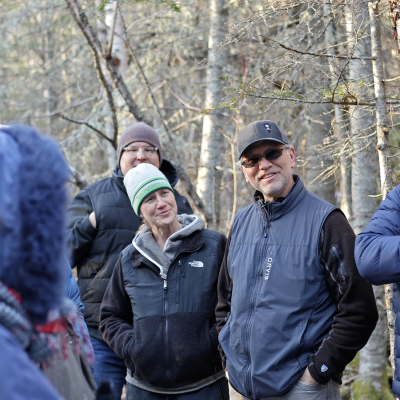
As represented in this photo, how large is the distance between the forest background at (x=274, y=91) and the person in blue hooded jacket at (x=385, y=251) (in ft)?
2.06

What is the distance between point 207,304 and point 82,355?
5.39 ft

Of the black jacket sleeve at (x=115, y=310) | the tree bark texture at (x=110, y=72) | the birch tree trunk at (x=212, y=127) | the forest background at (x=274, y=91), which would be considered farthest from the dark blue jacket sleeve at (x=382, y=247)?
the birch tree trunk at (x=212, y=127)

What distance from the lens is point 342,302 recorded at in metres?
2.73

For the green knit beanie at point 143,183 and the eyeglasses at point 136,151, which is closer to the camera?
the green knit beanie at point 143,183

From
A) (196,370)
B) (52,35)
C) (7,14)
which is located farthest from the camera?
(52,35)

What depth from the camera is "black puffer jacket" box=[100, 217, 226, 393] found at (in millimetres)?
3182

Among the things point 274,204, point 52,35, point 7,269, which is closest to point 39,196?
point 7,269

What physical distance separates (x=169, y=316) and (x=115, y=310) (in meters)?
0.48

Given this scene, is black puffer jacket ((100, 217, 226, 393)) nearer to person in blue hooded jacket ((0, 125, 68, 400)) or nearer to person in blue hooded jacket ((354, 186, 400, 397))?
person in blue hooded jacket ((354, 186, 400, 397))

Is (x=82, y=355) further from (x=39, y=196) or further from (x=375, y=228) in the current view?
(x=375, y=228)

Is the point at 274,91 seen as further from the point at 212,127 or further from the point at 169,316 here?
the point at 212,127

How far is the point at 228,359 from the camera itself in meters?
2.98

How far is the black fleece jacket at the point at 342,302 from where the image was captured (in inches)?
105

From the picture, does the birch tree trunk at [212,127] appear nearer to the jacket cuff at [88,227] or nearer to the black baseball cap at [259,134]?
the jacket cuff at [88,227]
